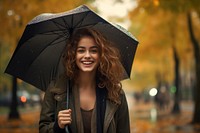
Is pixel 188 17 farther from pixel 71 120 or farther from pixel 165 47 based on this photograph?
pixel 71 120

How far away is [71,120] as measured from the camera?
319 centimetres

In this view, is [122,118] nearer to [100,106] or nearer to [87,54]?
[100,106]

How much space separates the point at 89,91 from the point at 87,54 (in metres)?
0.30

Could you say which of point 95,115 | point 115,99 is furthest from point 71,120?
point 115,99

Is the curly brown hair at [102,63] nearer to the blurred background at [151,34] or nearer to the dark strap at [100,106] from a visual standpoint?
the dark strap at [100,106]

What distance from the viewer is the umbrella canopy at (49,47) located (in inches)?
149

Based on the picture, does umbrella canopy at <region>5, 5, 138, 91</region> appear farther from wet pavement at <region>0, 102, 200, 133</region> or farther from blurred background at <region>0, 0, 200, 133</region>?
wet pavement at <region>0, 102, 200, 133</region>

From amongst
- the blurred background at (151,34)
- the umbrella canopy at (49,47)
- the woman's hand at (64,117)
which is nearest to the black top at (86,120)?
the woman's hand at (64,117)

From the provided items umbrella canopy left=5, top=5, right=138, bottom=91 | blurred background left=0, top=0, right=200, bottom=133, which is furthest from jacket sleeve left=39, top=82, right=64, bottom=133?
blurred background left=0, top=0, right=200, bottom=133

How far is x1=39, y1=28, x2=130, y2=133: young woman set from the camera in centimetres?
324

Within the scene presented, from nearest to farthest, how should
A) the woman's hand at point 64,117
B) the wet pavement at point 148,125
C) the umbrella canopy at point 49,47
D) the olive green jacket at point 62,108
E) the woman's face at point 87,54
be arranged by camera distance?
the woman's hand at point 64,117 < the olive green jacket at point 62,108 < the woman's face at point 87,54 < the umbrella canopy at point 49,47 < the wet pavement at point 148,125

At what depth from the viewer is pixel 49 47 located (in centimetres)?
408

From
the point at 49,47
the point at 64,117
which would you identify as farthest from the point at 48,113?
the point at 49,47

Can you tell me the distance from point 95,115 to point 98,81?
35 centimetres
